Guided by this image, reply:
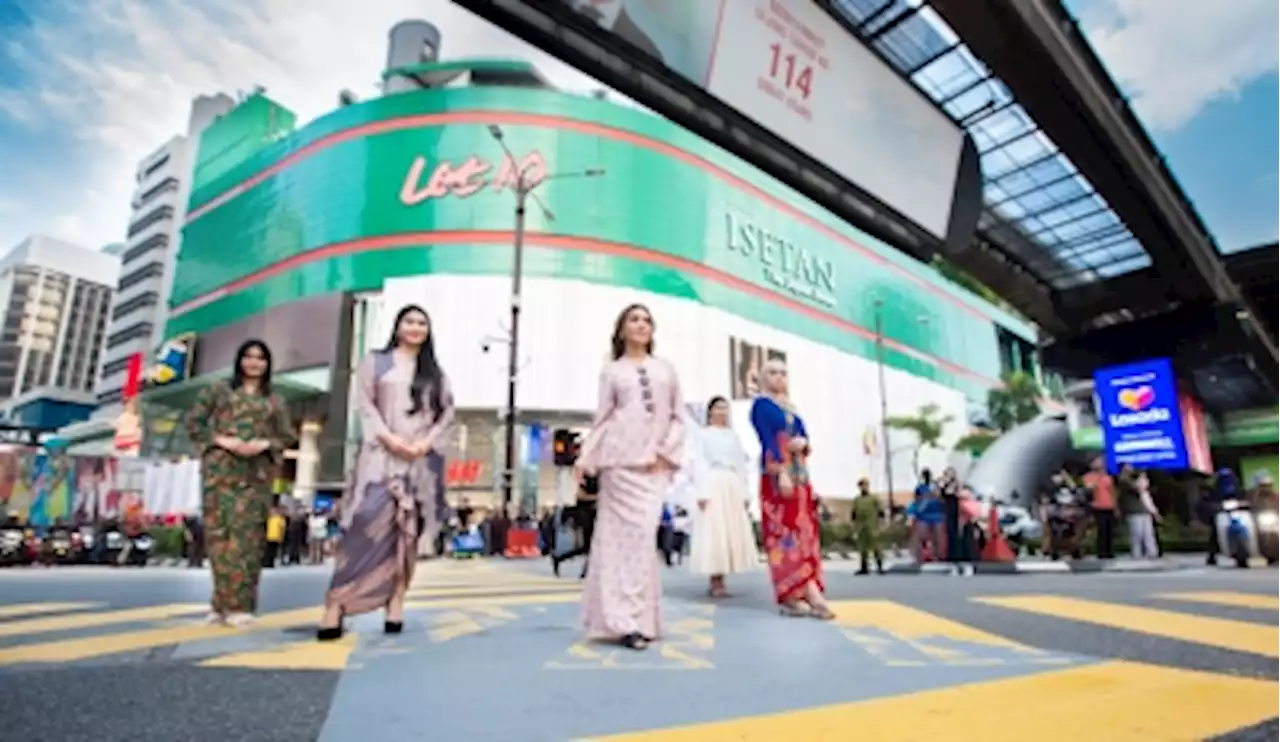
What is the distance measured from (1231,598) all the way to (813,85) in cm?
564

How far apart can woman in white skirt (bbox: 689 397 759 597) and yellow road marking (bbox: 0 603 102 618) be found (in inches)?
173

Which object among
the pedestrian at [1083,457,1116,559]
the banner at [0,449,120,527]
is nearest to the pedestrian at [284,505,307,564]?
the banner at [0,449,120,527]

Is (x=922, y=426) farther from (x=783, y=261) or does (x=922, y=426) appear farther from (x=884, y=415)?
(x=783, y=261)

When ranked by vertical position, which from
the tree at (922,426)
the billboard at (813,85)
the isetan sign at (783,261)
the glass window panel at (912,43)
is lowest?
the billboard at (813,85)

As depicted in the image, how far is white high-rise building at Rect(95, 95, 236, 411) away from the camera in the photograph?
5369 cm

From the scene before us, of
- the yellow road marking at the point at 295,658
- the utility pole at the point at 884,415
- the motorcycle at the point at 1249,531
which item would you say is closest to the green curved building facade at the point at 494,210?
the utility pole at the point at 884,415

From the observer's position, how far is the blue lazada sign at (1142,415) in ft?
49.4

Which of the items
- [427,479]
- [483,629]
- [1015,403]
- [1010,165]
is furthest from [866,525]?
[1015,403]

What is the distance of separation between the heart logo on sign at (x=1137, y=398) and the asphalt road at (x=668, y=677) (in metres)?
13.0

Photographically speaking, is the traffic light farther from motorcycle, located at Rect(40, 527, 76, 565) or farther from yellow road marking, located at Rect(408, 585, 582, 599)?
motorcycle, located at Rect(40, 527, 76, 565)

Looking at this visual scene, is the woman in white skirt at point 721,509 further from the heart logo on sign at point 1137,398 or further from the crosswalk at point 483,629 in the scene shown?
the heart logo on sign at point 1137,398

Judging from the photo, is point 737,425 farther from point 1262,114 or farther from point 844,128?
point 1262,114

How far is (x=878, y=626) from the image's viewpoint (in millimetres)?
3715

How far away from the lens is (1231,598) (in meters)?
5.06
